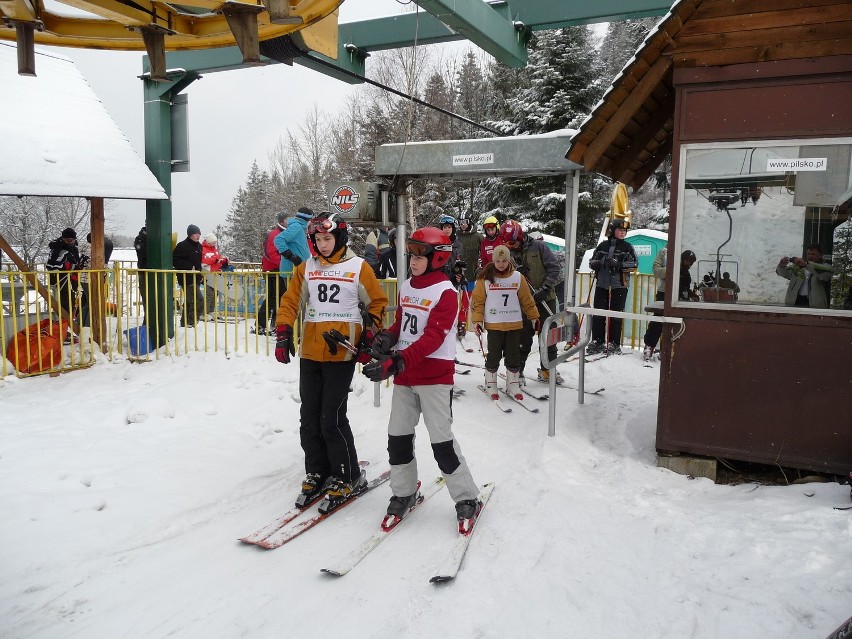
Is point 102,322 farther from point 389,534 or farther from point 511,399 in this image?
point 389,534

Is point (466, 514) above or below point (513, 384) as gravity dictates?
below

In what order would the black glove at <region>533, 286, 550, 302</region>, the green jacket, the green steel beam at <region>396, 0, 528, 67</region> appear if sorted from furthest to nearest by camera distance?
the green jacket → the black glove at <region>533, 286, 550, 302</region> → the green steel beam at <region>396, 0, 528, 67</region>

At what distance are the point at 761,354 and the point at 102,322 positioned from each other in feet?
27.2

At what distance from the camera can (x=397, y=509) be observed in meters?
4.20

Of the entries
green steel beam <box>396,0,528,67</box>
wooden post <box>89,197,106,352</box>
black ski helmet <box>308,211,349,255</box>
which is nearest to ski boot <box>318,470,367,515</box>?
black ski helmet <box>308,211,349,255</box>

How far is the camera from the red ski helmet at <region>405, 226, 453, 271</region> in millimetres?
4070

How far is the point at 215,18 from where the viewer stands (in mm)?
3771

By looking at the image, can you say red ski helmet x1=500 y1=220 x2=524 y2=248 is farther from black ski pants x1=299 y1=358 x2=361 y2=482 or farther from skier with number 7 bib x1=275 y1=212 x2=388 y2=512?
black ski pants x1=299 y1=358 x2=361 y2=482

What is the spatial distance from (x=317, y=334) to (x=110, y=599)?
6.69ft

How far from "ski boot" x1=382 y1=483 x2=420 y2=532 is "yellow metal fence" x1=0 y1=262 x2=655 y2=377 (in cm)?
359

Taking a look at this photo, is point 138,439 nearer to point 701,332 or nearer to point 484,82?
point 701,332

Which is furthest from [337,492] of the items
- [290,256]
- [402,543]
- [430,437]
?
[290,256]

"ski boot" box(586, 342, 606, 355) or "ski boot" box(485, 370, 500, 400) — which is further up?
"ski boot" box(586, 342, 606, 355)

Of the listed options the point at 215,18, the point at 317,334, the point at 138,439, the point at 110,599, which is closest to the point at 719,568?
the point at 317,334
